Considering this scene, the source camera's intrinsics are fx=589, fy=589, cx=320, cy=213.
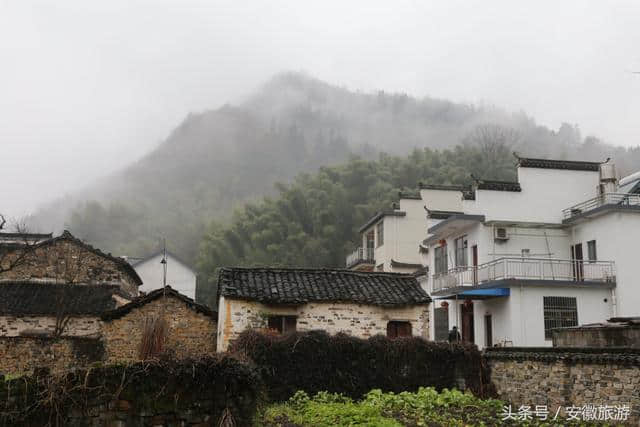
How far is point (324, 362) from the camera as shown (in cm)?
1491

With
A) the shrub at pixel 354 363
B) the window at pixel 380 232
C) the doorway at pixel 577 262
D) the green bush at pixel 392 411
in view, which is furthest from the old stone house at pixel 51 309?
the doorway at pixel 577 262

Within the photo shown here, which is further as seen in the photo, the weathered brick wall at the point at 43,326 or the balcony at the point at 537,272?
the weathered brick wall at the point at 43,326

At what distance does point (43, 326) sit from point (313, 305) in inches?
551

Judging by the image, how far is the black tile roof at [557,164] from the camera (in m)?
26.8

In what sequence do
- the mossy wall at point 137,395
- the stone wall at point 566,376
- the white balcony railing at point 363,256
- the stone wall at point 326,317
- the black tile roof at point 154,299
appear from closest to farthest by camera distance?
the mossy wall at point 137,395 < the stone wall at point 566,376 < the stone wall at point 326,317 < the black tile roof at point 154,299 < the white balcony railing at point 363,256

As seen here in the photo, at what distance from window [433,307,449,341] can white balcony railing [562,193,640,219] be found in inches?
314

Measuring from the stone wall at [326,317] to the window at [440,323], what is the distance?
12.4 meters

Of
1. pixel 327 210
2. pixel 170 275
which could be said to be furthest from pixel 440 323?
pixel 170 275

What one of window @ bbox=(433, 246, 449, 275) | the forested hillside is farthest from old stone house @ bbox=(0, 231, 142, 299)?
the forested hillside

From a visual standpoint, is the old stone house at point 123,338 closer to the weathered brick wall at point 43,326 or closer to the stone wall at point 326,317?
the stone wall at point 326,317

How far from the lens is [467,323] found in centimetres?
2800

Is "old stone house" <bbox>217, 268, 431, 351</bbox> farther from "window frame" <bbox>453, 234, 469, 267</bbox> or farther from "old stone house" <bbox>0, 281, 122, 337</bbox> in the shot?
"old stone house" <bbox>0, 281, 122, 337</bbox>

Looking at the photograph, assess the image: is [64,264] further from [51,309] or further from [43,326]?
[43,326]

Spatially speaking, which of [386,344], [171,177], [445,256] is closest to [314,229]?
[445,256]
